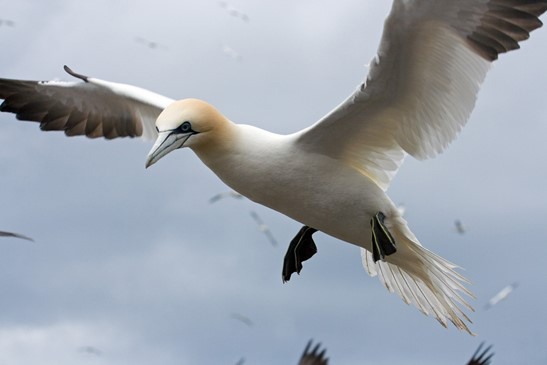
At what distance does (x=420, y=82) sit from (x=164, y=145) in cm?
190

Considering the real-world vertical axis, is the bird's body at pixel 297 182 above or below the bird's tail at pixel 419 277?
above

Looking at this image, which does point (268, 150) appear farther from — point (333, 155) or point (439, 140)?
point (439, 140)

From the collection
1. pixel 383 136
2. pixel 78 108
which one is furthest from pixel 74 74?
pixel 383 136

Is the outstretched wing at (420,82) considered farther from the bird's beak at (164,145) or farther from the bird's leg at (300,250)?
the bird's leg at (300,250)

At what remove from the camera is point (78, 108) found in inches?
439

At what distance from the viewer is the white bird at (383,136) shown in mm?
7953

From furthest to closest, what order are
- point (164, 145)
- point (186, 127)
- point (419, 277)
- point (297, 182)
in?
1. point (419, 277)
2. point (297, 182)
3. point (186, 127)
4. point (164, 145)

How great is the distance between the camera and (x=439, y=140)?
8.78 meters

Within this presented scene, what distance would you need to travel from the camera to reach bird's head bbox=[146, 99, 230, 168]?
27.2 feet

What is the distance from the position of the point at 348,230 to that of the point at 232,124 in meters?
1.24

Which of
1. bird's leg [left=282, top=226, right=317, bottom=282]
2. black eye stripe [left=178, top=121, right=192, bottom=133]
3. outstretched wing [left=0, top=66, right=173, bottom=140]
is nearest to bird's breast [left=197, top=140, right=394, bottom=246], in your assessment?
black eye stripe [left=178, top=121, right=192, bottom=133]

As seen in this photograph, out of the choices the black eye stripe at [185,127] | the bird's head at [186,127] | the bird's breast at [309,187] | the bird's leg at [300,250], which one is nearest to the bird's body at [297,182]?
the bird's breast at [309,187]

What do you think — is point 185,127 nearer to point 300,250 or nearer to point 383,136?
point 383,136

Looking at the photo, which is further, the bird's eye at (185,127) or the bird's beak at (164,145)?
the bird's eye at (185,127)
